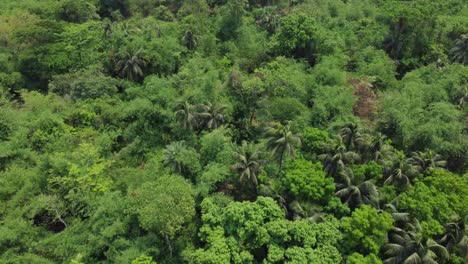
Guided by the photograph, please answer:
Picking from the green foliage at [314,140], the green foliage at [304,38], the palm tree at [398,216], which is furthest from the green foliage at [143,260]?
the green foliage at [304,38]

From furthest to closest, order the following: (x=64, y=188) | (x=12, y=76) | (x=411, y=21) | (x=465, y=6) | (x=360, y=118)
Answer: (x=465, y=6) < (x=411, y=21) < (x=12, y=76) < (x=360, y=118) < (x=64, y=188)

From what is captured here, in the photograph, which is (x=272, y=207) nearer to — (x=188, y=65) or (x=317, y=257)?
(x=317, y=257)

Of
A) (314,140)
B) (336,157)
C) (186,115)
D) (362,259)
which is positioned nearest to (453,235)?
(362,259)

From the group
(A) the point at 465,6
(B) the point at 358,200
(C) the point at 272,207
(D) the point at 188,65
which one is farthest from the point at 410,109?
(A) the point at 465,6

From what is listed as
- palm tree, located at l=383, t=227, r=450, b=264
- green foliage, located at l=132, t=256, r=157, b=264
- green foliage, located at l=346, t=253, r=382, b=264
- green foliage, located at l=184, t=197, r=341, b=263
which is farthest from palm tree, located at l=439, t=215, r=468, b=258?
green foliage, located at l=132, t=256, r=157, b=264

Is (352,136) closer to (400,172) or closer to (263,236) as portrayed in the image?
(400,172)

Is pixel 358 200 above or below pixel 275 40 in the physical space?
below

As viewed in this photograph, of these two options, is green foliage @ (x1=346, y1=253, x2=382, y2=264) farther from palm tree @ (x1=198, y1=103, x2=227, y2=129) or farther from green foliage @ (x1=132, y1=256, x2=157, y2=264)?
palm tree @ (x1=198, y1=103, x2=227, y2=129)
